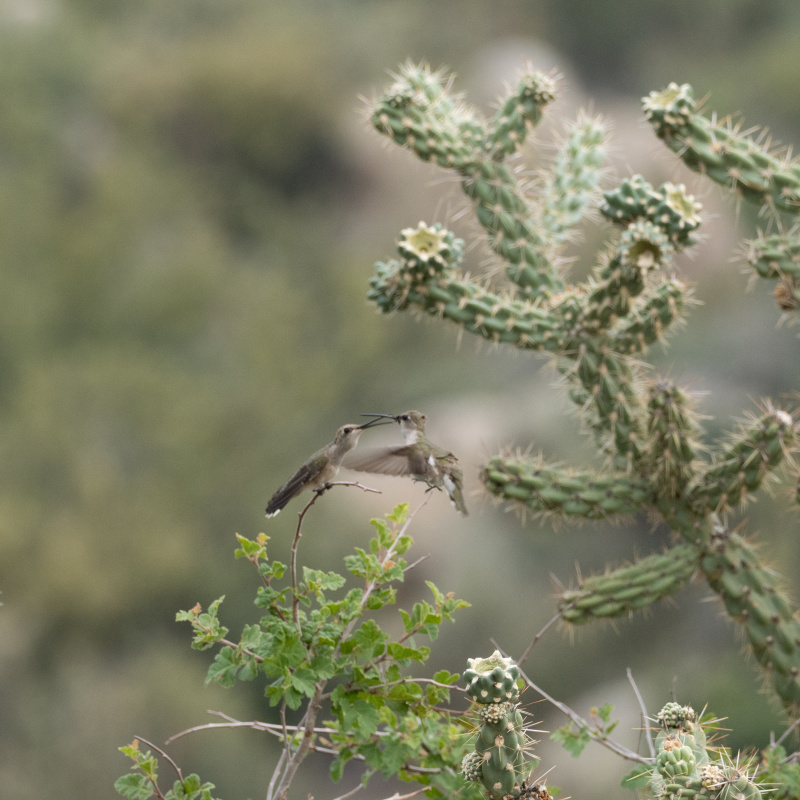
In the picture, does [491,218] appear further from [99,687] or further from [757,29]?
[757,29]

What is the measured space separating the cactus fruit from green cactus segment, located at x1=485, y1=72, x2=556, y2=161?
1401mm

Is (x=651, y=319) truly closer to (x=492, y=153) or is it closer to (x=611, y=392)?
(x=611, y=392)

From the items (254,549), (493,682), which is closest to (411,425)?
(254,549)

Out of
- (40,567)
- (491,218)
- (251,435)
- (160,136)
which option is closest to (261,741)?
(40,567)

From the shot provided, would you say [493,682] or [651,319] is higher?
[651,319]

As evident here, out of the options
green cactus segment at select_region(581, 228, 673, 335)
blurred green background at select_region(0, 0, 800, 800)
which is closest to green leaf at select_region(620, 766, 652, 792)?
green cactus segment at select_region(581, 228, 673, 335)

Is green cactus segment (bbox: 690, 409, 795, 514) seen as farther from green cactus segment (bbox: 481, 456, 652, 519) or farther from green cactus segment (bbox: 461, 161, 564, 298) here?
green cactus segment (bbox: 461, 161, 564, 298)

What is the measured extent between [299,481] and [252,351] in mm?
8342

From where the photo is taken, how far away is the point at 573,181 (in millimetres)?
2332

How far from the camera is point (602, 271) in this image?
191cm

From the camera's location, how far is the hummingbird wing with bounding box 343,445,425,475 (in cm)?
131

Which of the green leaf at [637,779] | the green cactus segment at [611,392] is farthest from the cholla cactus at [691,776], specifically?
the green cactus segment at [611,392]

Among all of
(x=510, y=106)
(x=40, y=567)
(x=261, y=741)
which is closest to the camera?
(x=510, y=106)

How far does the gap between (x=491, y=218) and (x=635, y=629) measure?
5.67m
